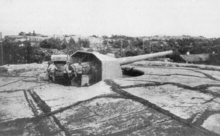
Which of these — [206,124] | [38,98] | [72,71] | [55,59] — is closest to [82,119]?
[38,98]

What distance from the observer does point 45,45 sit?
2272 cm

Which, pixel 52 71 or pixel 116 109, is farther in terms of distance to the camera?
pixel 52 71

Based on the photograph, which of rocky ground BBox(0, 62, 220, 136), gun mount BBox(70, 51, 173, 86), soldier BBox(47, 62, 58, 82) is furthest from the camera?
soldier BBox(47, 62, 58, 82)

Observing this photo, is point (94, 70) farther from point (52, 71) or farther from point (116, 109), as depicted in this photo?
point (116, 109)

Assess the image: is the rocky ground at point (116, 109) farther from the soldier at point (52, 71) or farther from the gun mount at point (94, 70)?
the soldier at point (52, 71)

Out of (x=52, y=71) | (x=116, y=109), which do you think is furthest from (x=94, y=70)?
(x=116, y=109)

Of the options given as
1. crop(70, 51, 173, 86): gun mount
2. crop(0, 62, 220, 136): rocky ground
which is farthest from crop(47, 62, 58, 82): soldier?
crop(0, 62, 220, 136): rocky ground

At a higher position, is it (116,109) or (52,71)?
(52,71)

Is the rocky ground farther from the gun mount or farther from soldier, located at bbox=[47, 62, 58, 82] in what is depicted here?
soldier, located at bbox=[47, 62, 58, 82]

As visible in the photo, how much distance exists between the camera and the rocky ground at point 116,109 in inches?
122

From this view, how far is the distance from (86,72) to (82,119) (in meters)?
3.10

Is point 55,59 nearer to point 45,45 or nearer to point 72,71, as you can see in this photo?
point 72,71

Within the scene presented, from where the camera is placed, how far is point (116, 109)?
3838mm

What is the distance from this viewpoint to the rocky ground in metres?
3.09
